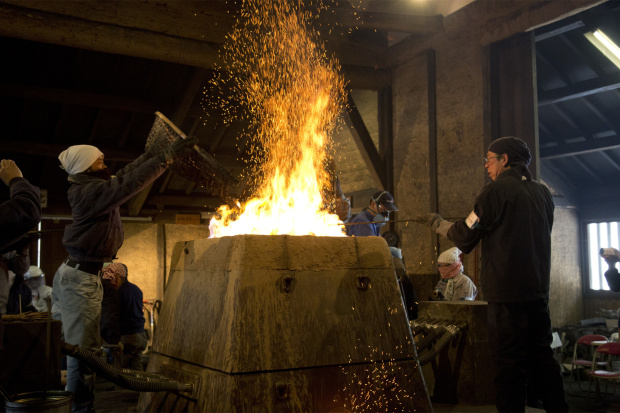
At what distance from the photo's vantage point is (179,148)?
4.14m

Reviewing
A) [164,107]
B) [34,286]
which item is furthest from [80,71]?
[34,286]

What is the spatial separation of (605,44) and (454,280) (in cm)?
445

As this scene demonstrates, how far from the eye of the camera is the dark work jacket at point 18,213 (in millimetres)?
2918

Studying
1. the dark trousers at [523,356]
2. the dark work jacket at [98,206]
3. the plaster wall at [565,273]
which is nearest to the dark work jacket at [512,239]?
the dark trousers at [523,356]

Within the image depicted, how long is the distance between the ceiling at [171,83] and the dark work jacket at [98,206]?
72 centimetres

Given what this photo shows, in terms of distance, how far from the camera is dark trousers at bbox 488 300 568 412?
3512 millimetres

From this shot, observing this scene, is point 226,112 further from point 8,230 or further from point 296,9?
point 8,230

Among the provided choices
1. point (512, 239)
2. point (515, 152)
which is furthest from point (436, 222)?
point (515, 152)

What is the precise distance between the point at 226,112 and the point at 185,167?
21.2ft

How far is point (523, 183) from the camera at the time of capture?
→ 380cm

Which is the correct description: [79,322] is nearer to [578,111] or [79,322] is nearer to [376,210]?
[376,210]

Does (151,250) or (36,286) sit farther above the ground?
(151,250)

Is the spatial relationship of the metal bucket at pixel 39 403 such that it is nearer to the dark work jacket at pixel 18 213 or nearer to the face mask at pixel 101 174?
the dark work jacket at pixel 18 213

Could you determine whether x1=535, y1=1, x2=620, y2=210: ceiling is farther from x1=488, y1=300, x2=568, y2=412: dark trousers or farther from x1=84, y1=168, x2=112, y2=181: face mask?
x1=84, y1=168, x2=112, y2=181: face mask
